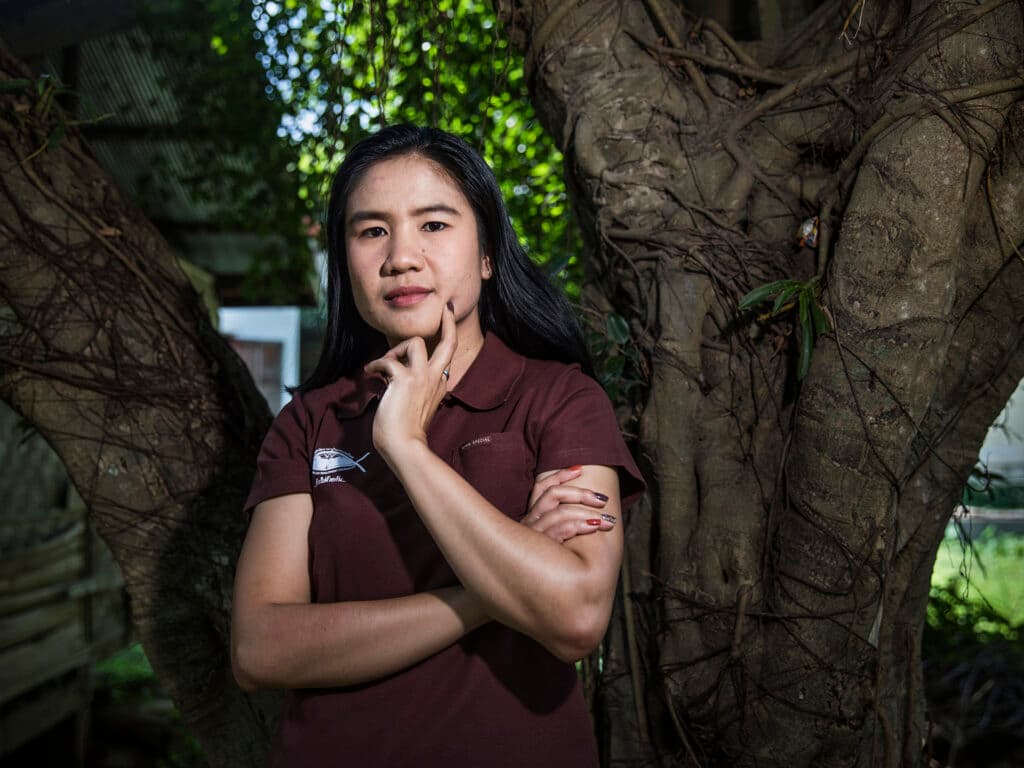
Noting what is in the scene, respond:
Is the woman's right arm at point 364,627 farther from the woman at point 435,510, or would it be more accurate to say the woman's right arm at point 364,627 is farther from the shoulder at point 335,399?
the shoulder at point 335,399

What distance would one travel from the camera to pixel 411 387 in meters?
1.54

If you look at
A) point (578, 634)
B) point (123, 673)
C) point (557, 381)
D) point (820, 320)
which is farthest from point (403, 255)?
point (123, 673)

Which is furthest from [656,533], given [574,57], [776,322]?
[574,57]

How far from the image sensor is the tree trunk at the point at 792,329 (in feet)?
6.55

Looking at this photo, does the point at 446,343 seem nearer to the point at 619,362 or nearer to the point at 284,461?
the point at 284,461

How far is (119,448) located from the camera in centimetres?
237

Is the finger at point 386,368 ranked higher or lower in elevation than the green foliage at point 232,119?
lower

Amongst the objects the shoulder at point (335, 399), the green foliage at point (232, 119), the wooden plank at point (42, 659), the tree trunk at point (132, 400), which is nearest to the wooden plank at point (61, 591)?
the wooden plank at point (42, 659)

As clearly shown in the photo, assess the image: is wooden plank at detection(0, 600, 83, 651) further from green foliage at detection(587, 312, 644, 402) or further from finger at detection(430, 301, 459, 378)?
finger at detection(430, 301, 459, 378)

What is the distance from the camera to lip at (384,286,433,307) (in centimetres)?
167

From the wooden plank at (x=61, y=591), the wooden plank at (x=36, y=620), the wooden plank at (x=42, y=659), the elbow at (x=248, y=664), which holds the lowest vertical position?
the wooden plank at (x=42, y=659)

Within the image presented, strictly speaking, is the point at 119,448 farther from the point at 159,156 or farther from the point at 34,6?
the point at 159,156

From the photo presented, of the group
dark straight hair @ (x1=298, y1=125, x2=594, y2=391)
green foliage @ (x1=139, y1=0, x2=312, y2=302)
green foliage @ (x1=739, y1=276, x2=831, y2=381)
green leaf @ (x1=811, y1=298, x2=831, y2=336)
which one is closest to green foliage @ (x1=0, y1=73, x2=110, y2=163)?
dark straight hair @ (x1=298, y1=125, x2=594, y2=391)

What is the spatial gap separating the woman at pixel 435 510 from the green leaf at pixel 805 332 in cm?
58
